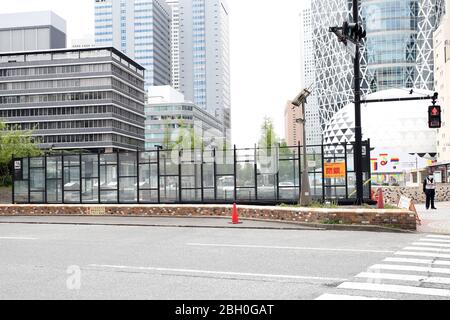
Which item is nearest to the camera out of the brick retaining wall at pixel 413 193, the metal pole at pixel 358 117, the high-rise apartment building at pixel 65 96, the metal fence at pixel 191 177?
the metal pole at pixel 358 117

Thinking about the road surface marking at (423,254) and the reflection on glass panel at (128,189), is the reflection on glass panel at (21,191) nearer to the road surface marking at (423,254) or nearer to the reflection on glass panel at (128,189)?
the reflection on glass panel at (128,189)

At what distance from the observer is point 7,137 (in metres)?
56.5

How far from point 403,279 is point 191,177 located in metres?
19.5

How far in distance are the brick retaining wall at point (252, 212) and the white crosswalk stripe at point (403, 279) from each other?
195 inches

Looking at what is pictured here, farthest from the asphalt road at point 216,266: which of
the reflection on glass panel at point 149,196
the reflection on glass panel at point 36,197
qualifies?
the reflection on glass panel at point 36,197

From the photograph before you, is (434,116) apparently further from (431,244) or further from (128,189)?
(128,189)

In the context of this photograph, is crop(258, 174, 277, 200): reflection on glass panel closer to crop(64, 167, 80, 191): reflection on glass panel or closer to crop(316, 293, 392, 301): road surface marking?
crop(64, 167, 80, 191): reflection on glass panel

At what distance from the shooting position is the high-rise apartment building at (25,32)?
195 meters

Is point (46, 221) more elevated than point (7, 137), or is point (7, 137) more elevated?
point (7, 137)

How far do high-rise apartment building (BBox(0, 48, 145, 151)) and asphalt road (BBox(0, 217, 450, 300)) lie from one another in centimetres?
10343
